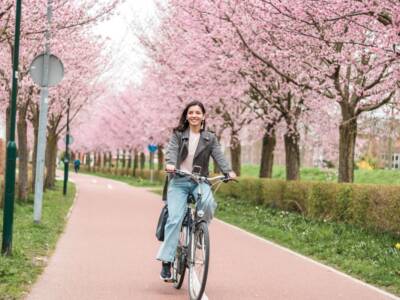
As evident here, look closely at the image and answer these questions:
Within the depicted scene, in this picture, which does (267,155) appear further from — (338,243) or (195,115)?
(195,115)

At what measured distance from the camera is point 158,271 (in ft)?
28.1

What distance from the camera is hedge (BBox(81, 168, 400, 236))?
11688 mm

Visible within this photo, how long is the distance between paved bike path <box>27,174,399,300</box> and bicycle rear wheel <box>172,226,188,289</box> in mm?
123

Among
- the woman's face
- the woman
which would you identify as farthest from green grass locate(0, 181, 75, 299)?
the woman's face

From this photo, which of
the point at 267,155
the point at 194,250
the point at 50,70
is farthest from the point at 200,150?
the point at 267,155

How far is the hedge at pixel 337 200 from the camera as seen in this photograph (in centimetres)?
1169

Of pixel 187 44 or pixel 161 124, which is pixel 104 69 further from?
pixel 187 44

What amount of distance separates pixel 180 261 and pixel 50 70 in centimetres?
727

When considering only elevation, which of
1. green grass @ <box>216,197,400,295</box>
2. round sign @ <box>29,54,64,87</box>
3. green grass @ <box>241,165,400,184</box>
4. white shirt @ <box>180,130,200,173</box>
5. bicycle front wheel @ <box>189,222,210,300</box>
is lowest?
green grass @ <box>216,197,400,295</box>

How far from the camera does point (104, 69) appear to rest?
105 ft

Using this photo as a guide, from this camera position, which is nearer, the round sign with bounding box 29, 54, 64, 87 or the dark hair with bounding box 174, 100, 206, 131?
the dark hair with bounding box 174, 100, 206, 131

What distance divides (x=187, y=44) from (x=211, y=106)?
5273 millimetres

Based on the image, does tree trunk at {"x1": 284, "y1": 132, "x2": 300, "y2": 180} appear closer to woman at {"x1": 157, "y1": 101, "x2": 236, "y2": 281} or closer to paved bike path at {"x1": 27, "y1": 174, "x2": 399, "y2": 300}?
paved bike path at {"x1": 27, "y1": 174, "x2": 399, "y2": 300}

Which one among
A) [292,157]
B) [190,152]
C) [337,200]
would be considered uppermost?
[292,157]
